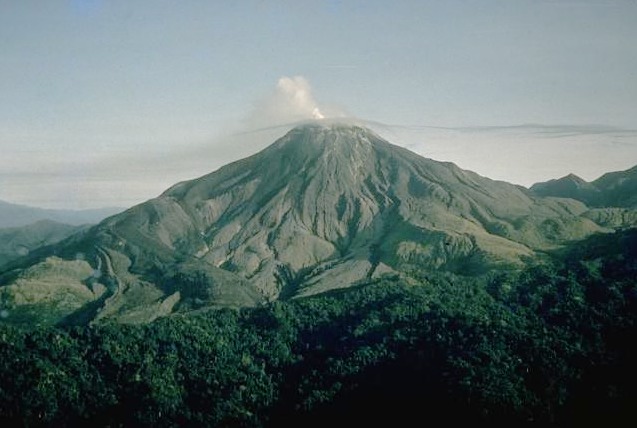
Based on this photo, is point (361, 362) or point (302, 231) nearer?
point (361, 362)

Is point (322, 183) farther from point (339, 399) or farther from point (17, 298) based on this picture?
point (339, 399)

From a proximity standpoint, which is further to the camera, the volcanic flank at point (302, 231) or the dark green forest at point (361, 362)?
the volcanic flank at point (302, 231)

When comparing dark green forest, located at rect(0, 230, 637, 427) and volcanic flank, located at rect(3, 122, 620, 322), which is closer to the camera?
dark green forest, located at rect(0, 230, 637, 427)

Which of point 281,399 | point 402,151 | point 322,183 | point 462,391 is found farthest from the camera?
point 402,151

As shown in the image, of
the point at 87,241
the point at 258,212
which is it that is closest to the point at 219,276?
the point at 258,212
